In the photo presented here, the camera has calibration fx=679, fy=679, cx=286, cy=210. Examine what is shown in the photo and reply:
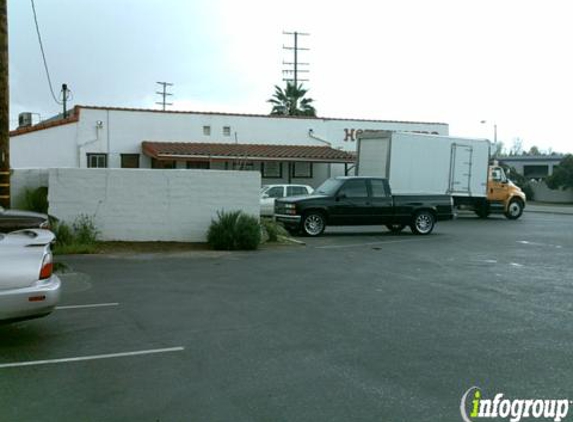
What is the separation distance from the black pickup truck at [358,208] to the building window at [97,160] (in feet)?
50.0

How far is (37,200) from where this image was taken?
17062mm

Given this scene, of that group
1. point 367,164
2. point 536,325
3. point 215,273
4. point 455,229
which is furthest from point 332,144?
point 536,325

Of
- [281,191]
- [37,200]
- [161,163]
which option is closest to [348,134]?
[161,163]

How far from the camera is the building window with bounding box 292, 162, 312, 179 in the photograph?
3672 centimetres

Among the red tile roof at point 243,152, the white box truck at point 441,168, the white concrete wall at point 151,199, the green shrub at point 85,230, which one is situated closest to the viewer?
the green shrub at point 85,230

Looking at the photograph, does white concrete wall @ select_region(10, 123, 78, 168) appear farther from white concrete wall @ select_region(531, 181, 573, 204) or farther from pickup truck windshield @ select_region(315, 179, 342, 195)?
white concrete wall @ select_region(531, 181, 573, 204)

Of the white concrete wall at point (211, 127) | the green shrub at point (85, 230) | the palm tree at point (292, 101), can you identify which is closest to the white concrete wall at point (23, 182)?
the green shrub at point (85, 230)

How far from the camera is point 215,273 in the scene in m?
12.5

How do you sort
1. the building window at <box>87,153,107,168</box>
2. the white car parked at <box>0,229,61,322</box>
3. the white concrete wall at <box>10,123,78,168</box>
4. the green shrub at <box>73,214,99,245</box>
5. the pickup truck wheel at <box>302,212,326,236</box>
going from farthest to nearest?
the building window at <box>87,153,107,168</box>, the white concrete wall at <box>10,123,78,168</box>, the pickup truck wheel at <box>302,212,326,236</box>, the green shrub at <box>73,214,99,245</box>, the white car parked at <box>0,229,61,322</box>

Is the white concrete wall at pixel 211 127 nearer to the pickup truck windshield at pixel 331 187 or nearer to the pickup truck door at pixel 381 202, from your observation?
the pickup truck windshield at pixel 331 187

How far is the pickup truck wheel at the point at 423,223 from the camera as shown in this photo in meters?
21.8

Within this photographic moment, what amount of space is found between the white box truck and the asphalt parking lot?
46.6 ft

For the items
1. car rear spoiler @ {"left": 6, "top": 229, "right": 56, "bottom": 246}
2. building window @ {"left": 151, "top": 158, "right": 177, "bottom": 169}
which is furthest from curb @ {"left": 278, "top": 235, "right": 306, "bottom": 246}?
building window @ {"left": 151, "top": 158, "right": 177, "bottom": 169}

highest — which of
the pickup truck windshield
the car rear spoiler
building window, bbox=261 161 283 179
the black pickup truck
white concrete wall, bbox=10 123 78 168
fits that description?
white concrete wall, bbox=10 123 78 168
